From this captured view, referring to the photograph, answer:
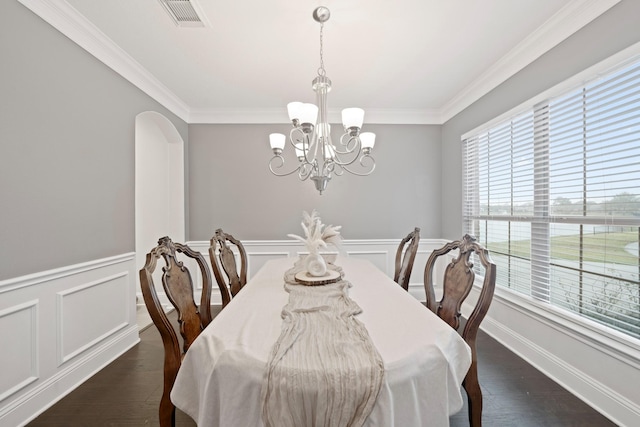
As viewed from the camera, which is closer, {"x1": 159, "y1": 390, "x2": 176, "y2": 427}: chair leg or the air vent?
{"x1": 159, "y1": 390, "x2": 176, "y2": 427}: chair leg

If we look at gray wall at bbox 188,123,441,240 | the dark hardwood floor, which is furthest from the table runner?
gray wall at bbox 188,123,441,240

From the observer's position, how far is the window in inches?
64.2

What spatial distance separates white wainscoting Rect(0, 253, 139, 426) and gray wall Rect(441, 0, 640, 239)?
3692 millimetres

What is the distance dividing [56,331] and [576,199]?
3.65 metres

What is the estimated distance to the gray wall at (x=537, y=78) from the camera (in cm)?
165

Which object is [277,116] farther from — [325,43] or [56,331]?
[56,331]

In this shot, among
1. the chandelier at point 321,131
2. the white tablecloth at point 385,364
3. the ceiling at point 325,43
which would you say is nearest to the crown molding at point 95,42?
the ceiling at point 325,43

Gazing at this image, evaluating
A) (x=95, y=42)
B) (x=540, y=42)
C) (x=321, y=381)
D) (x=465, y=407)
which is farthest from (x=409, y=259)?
(x=95, y=42)

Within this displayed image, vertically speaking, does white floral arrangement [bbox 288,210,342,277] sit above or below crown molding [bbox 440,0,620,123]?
below

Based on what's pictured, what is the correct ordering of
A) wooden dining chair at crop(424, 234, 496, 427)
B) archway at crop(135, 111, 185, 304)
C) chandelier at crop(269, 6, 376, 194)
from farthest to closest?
archway at crop(135, 111, 185, 304) → chandelier at crop(269, 6, 376, 194) → wooden dining chair at crop(424, 234, 496, 427)

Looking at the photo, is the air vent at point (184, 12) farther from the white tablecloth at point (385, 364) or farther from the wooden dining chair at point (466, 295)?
the wooden dining chair at point (466, 295)

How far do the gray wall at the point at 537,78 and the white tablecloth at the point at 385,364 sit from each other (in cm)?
198

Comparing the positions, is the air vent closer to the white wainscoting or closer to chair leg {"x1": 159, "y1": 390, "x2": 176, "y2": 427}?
the white wainscoting

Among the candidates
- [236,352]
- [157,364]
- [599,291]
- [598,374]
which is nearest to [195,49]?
[236,352]
